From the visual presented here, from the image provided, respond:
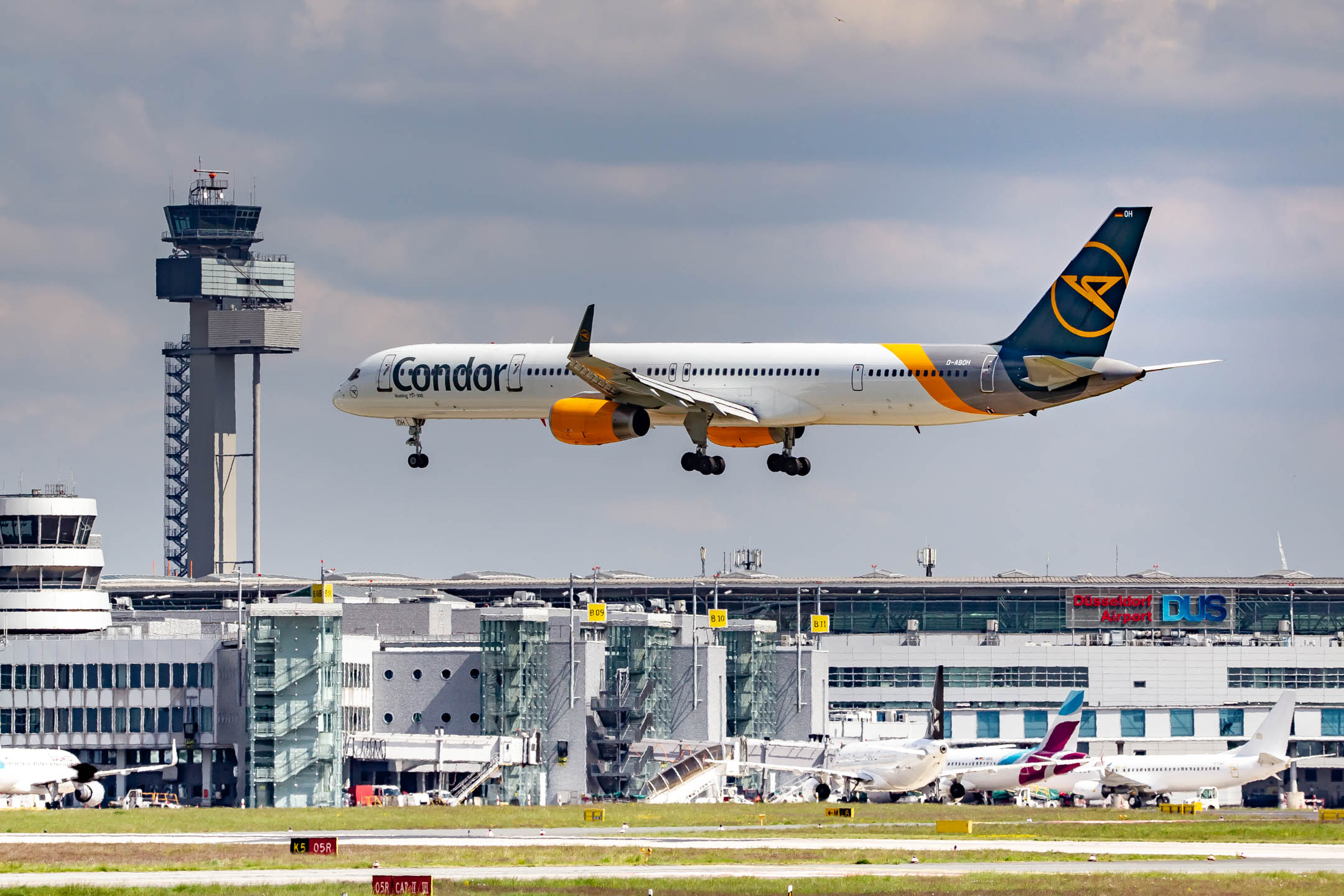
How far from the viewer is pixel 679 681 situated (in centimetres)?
16675

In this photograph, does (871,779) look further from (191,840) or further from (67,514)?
(67,514)

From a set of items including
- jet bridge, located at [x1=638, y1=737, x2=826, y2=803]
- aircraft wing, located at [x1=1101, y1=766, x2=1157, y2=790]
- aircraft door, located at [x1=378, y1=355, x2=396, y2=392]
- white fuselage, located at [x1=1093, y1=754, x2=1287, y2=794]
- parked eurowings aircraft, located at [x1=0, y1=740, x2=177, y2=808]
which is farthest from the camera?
jet bridge, located at [x1=638, y1=737, x2=826, y2=803]

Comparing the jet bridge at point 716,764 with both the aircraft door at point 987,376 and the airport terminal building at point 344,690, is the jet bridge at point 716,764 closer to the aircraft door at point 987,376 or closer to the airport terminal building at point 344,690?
the airport terminal building at point 344,690

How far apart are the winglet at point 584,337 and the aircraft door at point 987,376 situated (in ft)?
48.0

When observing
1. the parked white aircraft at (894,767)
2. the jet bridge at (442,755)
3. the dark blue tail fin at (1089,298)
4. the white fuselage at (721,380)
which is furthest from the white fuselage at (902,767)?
the dark blue tail fin at (1089,298)

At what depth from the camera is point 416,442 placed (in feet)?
308

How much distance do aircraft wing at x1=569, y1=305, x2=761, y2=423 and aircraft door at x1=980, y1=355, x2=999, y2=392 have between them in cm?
984

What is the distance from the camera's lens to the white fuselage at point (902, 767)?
398 ft

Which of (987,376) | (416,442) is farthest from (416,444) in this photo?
(987,376)

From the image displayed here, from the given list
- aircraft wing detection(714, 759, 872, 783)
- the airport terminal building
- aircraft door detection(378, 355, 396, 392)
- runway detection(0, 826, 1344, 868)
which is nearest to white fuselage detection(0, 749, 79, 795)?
runway detection(0, 826, 1344, 868)

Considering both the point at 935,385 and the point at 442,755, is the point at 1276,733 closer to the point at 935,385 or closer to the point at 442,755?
the point at 442,755

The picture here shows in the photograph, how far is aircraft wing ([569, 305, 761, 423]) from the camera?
8425 centimetres

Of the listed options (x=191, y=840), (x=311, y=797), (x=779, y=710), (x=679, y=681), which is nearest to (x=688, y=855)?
(x=191, y=840)

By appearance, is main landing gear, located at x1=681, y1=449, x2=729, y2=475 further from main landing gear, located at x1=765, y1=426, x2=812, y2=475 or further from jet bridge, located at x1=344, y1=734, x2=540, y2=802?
jet bridge, located at x1=344, y1=734, x2=540, y2=802
